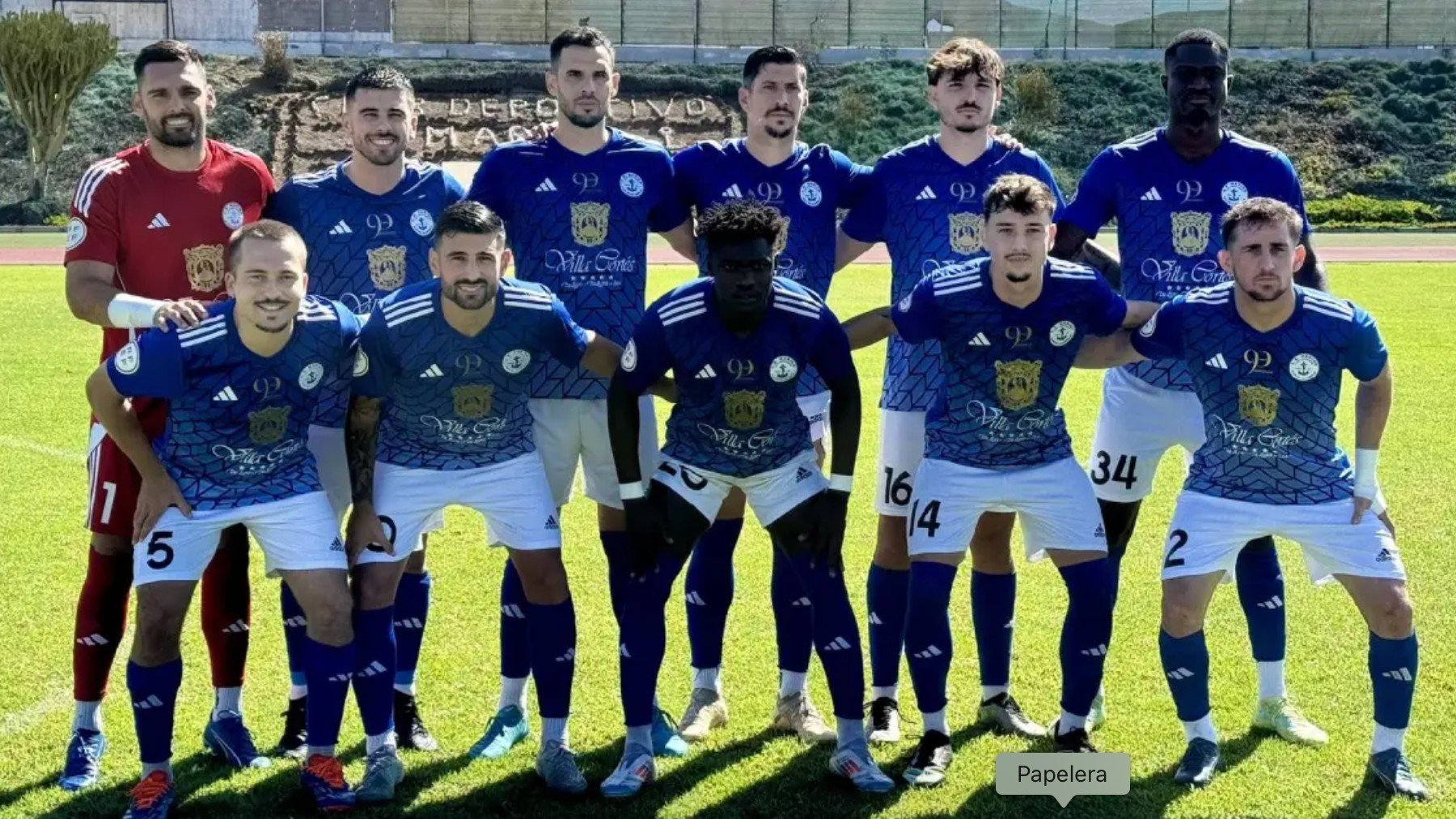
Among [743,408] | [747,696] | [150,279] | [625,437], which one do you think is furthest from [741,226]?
[150,279]

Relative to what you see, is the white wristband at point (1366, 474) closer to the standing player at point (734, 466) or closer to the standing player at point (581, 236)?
the standing player at point (734, 466)

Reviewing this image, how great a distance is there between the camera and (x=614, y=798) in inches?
198

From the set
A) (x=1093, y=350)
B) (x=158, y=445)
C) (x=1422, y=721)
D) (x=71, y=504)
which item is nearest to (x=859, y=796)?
(x=1093, y=350)

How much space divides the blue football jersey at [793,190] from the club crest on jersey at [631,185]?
0.64 feet

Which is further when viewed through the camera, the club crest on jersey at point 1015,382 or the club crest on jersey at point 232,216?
the club crest on jersey at point 232,216

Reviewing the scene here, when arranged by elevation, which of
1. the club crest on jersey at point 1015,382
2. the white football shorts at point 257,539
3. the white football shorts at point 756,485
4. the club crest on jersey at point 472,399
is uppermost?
the club crest on jersey at point 1015,382

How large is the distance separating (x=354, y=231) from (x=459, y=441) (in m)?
1.00

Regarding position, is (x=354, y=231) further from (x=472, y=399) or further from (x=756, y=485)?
(x=756, y=485)

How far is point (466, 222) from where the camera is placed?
500cm

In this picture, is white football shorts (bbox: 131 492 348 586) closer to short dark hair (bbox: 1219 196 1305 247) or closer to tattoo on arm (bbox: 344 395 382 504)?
tattoo on arm (bbox: 344 395 382 504)

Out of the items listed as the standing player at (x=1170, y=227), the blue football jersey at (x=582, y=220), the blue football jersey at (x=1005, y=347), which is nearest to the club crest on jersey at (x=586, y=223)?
the blue football jersey at (x=582, y=220)

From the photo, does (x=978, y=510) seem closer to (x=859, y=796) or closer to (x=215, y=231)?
(x=859, y=796)

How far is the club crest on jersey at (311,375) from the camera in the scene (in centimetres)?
500

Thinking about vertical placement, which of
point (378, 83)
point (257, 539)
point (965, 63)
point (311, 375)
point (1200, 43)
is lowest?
point (257, 539)
